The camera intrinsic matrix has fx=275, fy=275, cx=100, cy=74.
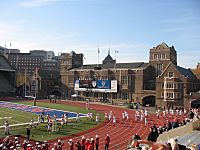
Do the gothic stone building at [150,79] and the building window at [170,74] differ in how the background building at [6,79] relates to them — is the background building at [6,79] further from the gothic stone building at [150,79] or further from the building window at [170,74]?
the building window at [170,74]

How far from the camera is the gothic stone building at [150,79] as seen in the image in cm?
5641

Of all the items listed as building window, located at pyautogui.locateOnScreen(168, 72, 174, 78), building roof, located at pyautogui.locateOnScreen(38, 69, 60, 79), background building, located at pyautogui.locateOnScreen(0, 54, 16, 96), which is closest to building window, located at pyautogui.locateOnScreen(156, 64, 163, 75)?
building window, located at pyautogui.locateOnScreen(168, 72, 174, 78)

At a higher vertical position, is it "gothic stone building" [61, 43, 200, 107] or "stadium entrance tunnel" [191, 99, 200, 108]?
"gothic stone building" [61, 43, 200, 107]

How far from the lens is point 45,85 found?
3361 inches

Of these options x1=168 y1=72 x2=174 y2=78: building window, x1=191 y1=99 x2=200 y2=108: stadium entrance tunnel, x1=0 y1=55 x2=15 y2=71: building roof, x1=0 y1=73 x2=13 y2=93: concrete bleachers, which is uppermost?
x1=0 y1=55 x2=15 y2=71: building roof

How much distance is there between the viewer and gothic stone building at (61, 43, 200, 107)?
56406 millimetres

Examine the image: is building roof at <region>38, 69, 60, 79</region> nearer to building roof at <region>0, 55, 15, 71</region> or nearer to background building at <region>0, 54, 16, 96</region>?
background building at <region>0, 54, 16, 96</region>

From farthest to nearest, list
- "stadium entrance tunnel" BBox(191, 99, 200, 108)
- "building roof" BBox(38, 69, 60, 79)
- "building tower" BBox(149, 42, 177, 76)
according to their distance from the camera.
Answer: "building roof" BBox(38, 69, 60, 79), "building tower" BBox(149, 42, 177, 76), "stadium entrance tunnel" BBox(191, 99, 200, 108)

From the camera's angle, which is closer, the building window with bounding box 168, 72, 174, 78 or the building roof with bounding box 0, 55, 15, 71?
the building window with bounding box 168, 72, 174, 78

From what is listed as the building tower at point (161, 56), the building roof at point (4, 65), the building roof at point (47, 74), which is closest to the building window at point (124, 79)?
the building tower at point (161, 56)

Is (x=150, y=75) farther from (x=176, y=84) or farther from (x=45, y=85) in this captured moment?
(x=45, y=85)

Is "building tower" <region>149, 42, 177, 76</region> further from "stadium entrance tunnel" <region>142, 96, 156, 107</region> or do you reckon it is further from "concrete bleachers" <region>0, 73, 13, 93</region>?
"concrete bleachers" <region>0, 73, 13, 93</region>

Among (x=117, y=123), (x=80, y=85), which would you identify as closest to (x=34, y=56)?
(x=80, y=85)

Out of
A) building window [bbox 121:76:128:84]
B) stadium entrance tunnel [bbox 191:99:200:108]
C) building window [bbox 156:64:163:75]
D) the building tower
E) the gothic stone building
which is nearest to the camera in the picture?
stadium entrance tunnel [bbox 191:99:200:108]
